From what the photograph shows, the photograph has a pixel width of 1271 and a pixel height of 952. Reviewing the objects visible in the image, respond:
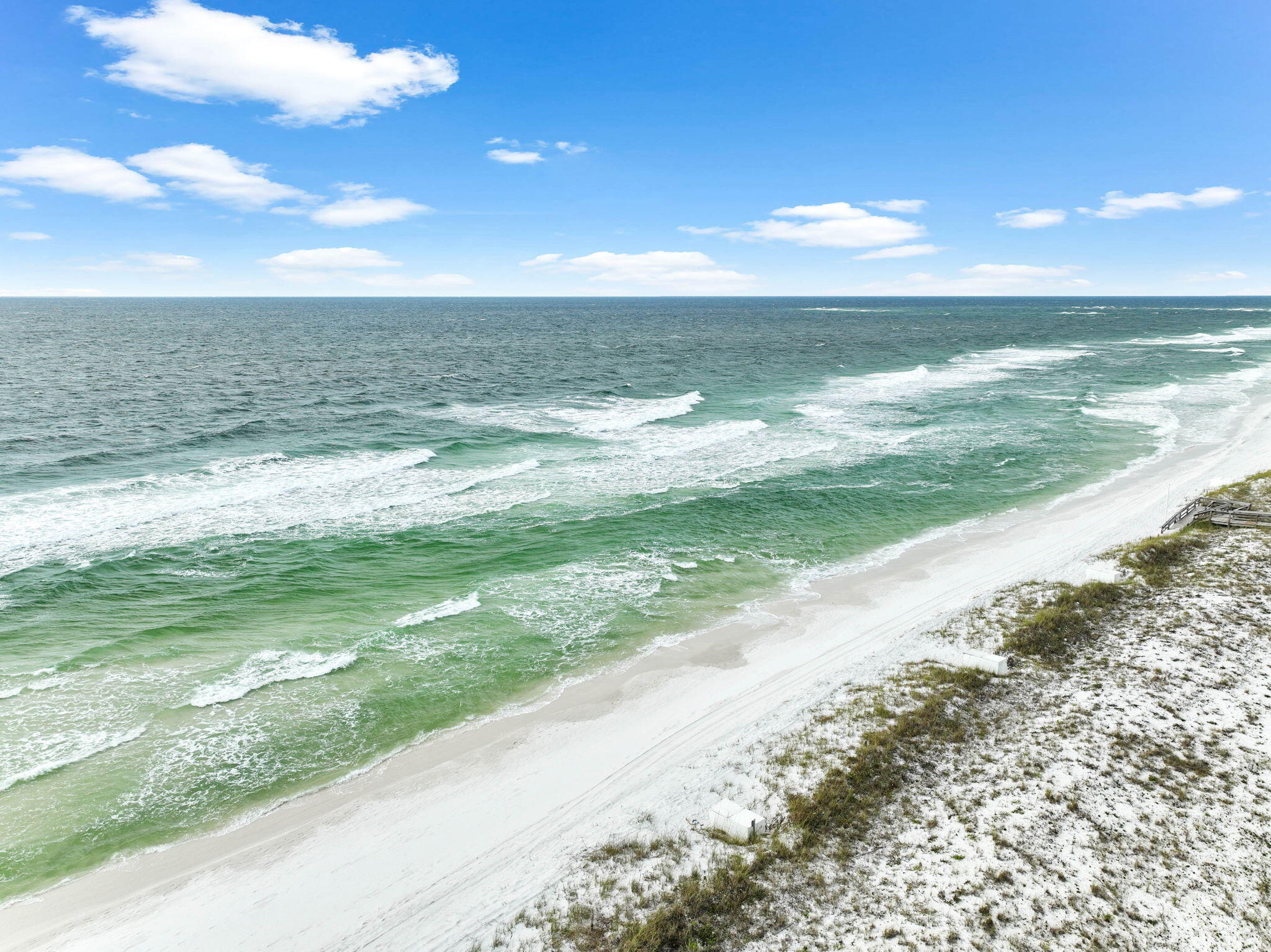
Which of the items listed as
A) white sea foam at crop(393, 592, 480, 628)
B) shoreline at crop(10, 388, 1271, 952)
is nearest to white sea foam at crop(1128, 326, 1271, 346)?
shoreline at crop(10, 388, 1271, 952)

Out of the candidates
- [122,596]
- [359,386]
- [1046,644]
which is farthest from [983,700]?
[359,386]

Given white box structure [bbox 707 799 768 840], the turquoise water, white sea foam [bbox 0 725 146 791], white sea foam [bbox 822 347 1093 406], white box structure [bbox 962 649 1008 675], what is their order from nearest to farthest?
white box structure [bbox 707 799 768 840] < white sea foam [bbox 0 725 146 791] < the turquoise water < white box structure [bbox 962 649 1008 675] < white sea foam [bbox 822 347 1093 406]

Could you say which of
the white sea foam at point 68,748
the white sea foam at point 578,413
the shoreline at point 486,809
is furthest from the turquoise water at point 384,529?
Result: the shoreline at point 486,809

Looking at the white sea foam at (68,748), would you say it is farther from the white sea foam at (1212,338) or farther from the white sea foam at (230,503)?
the white sea foam at (1212,338)

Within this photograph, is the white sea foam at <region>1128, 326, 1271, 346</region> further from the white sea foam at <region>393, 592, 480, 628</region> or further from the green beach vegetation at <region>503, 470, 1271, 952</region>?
the white sea foam at <region>393, 592, 480, 628</region>

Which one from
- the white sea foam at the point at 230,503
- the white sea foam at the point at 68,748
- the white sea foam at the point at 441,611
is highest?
the white sea foam at the point at 230,503

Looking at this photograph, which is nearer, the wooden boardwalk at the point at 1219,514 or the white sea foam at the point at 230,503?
the wooden boardwalk at the point at 1219,514

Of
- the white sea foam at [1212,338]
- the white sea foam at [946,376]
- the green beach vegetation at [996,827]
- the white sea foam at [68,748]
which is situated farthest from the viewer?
the white sea foam at [1212,338]

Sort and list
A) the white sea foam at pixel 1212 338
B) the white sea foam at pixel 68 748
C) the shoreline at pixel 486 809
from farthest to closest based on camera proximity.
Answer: the white sea foam at pixel 1212 338 < the white sea foam at pixel 68 748 < the shoreline at pixel 486 809
